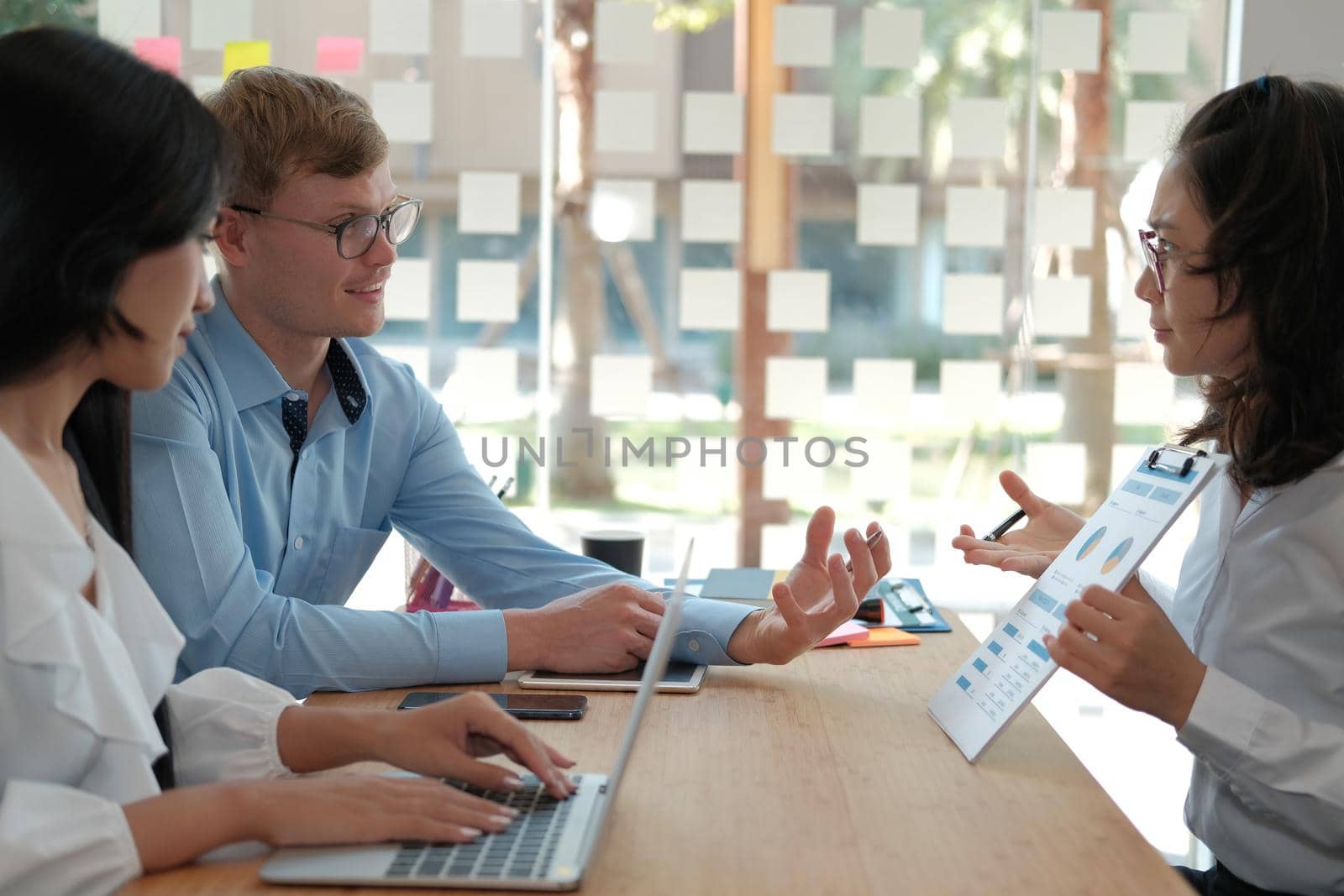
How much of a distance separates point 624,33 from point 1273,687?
258cm

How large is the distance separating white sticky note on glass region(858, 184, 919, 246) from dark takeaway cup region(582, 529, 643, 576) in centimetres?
164

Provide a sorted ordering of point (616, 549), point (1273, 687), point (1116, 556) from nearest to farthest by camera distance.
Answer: point (1116, 556), point (1273, 687), point (616, 549)

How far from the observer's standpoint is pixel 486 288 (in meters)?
3.55

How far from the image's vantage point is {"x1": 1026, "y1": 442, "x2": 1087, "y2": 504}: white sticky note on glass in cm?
356

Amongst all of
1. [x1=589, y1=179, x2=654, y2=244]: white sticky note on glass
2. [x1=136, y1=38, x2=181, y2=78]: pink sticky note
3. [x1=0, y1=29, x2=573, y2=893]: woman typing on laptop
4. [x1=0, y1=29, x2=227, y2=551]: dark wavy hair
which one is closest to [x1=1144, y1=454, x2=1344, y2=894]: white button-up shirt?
[x1=0, y1=29, x2=573, y2=893]: woman typing on laptop

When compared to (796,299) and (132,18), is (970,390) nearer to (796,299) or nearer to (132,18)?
(796,299)

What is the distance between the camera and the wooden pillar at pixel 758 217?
3.46 metres

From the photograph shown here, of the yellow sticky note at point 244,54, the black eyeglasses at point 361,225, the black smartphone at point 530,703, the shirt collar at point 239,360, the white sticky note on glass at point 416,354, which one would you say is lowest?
the black smartphone at point 530,703

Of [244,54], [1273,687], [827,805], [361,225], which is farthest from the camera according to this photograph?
[244,54]

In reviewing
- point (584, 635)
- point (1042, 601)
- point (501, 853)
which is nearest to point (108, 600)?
point (501, 853)

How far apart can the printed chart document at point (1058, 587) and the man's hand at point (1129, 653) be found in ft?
0.12

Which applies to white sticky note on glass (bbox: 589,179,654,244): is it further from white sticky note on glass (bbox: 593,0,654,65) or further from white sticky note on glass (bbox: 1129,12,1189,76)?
white sticky note on glass (bbox: 1129,12,1189,76)

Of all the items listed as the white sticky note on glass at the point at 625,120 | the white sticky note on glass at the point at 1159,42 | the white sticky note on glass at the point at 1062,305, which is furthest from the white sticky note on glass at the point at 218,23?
the white sticky note on glass at the point at 1159,42

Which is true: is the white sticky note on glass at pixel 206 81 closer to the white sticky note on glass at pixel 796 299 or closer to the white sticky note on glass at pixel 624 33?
the white sticky note on glass at pixel 624 33
